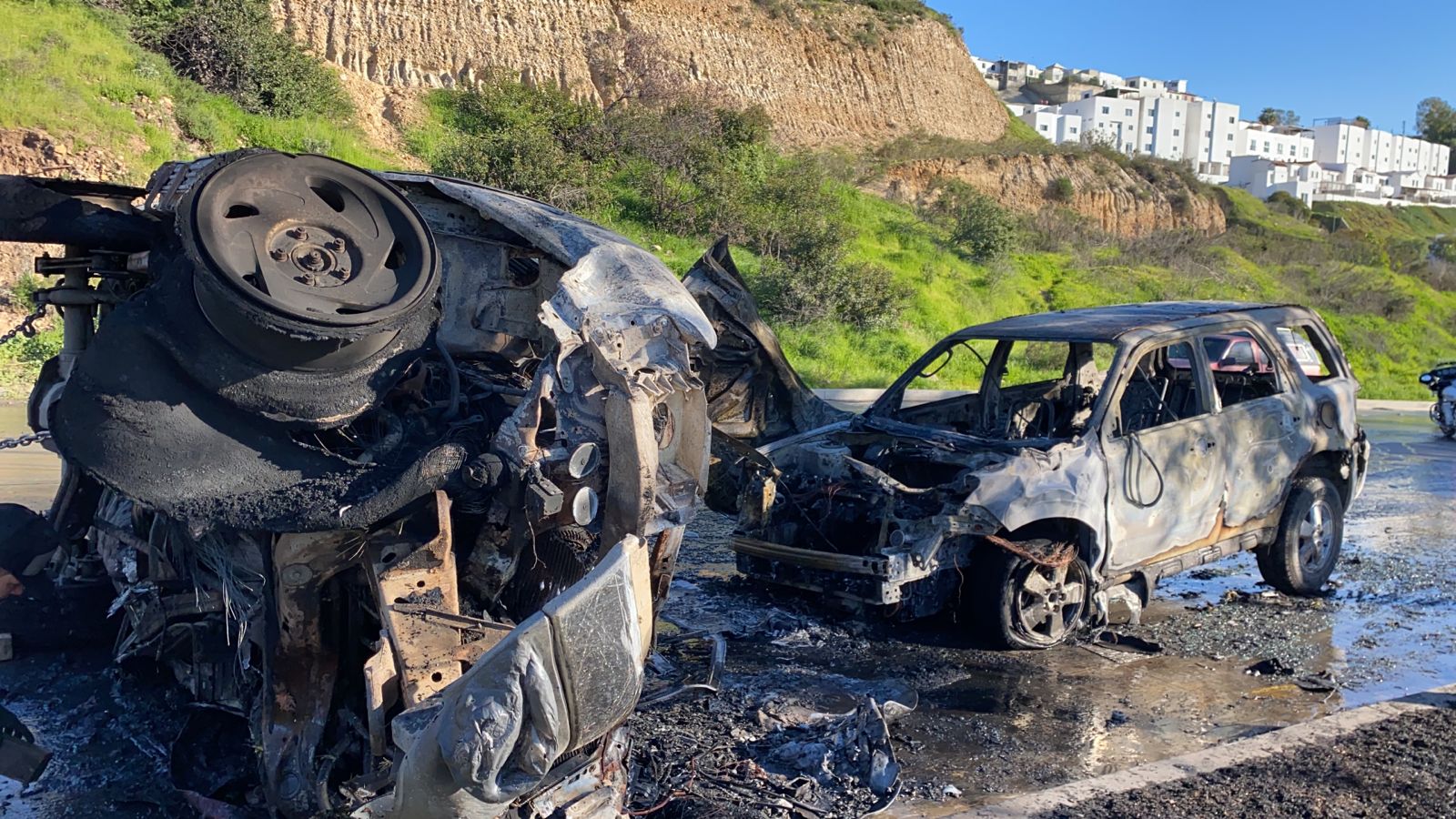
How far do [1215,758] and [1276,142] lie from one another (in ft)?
393

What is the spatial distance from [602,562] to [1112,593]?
4111 millimetres

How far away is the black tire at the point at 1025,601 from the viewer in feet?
18.4

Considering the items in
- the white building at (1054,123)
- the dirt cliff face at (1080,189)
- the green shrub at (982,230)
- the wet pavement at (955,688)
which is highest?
the white building at (1054,123)

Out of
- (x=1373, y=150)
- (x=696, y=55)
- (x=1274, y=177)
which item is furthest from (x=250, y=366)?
(x=1373, y=150)

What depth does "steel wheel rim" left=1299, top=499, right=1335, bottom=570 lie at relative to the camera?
6977mm

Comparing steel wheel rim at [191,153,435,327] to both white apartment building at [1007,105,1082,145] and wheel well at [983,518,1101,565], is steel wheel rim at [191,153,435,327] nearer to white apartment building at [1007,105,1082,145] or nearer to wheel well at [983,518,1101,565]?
wheel well at [983,518,1101,565]

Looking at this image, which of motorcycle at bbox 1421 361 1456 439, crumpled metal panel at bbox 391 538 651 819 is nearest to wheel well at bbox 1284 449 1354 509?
crumpled metal panel at bbox 391 538 651 819

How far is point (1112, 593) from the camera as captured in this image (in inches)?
232

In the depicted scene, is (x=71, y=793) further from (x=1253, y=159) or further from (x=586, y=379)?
(x=1253, y=159)

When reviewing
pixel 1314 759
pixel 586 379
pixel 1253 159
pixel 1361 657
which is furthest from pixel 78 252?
pixel 1253 159

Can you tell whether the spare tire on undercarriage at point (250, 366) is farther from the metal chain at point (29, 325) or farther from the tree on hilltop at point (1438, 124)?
the tree on hilltop at point (1438, 124)

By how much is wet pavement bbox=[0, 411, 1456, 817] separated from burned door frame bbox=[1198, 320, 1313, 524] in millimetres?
709

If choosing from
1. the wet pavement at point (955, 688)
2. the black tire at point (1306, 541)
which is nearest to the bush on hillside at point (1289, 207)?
the black tire at point (1306, 541)

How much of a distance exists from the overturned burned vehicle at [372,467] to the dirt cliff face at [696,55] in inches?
1086
